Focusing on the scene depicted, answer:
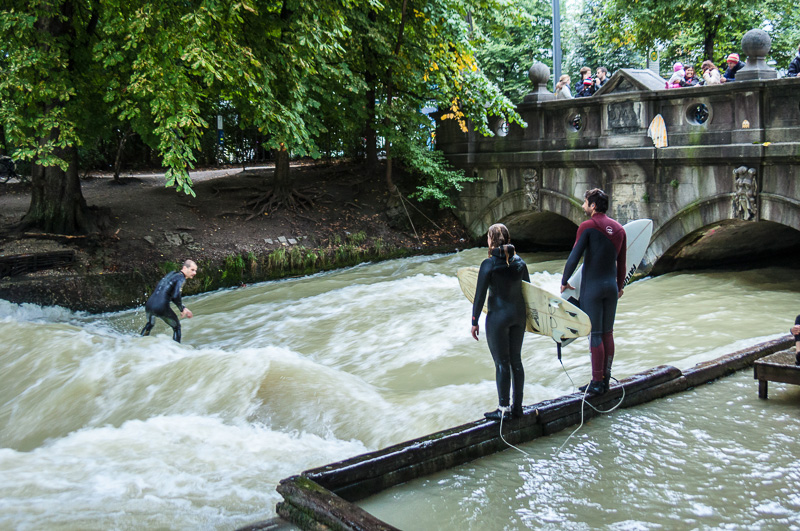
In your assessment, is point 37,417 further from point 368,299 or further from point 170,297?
point 368,299

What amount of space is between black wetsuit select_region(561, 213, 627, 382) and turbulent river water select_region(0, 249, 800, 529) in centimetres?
69

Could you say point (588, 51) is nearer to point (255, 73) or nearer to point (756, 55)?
point (756, 55)

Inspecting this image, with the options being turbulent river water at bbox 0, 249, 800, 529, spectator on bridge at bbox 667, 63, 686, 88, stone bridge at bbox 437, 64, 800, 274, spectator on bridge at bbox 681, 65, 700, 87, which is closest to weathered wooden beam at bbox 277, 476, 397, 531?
turbulent river water at bbox 0, 249, 800, 529

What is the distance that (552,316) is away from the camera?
5934 millimetres

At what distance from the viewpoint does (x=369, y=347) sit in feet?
35.6

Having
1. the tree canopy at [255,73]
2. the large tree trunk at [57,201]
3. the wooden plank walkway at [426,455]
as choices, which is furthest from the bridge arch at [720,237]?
the large tree trunk at [57,201]

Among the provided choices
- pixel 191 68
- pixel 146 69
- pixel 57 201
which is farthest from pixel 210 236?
pixel 146 69

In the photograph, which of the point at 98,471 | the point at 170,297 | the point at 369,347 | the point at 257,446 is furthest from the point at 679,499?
the point at 170,297

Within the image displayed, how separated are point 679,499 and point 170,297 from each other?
746cm

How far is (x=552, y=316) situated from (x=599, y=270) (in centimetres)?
79

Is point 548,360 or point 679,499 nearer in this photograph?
point 679,499

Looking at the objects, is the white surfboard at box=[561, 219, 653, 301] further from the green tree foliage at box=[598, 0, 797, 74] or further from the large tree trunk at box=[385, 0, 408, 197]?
the green tree foliage at box=[598, 0, 797, 74]

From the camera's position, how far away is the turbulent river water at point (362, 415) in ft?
16.4

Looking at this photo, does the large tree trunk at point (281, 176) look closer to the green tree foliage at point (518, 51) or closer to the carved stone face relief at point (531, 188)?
the carved stone face relief at point (531, 188)
